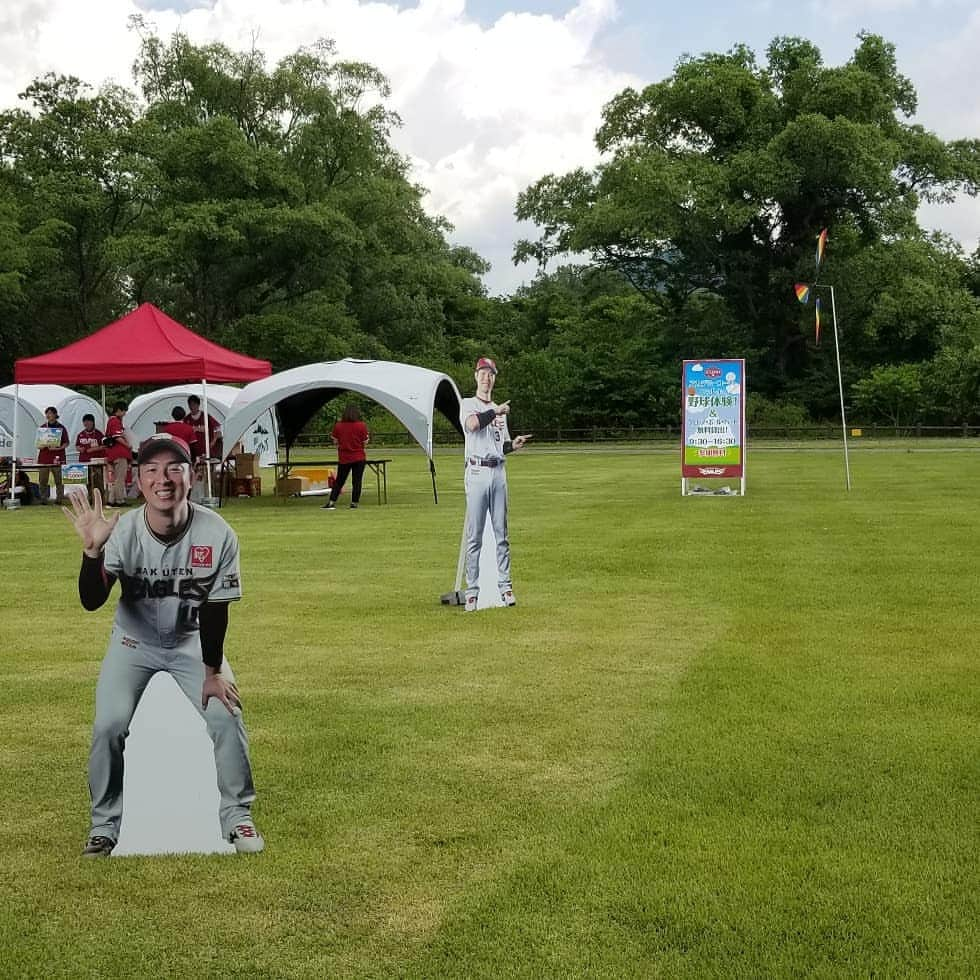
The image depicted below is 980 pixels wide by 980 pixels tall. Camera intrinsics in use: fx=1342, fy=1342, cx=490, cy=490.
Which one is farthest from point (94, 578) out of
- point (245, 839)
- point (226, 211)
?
point (226, 211)

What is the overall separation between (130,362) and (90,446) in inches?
107

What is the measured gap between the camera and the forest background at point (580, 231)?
55.7m

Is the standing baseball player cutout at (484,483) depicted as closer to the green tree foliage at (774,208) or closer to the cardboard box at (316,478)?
the cardboard box at (316,478)

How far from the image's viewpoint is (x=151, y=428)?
115 ft

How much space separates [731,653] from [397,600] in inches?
143

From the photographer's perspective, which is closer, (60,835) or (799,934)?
(799,934)

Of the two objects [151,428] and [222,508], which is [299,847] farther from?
[151,428]

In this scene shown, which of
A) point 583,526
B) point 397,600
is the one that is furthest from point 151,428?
point 397,600

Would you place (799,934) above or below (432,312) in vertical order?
below

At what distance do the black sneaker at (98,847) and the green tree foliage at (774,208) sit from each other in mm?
53089

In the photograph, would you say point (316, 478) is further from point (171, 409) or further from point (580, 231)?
point (580, 231)

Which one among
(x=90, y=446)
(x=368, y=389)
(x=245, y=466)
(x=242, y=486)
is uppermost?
(x=368, y=389)

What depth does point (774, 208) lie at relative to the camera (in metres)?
61.1

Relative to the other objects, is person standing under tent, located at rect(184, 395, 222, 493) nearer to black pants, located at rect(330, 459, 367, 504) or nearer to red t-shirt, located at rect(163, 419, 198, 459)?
red t-shirt, located at rect(163, 419, 198, 459)
